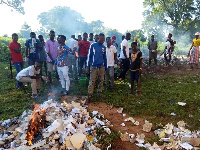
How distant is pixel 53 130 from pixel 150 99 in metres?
3.61

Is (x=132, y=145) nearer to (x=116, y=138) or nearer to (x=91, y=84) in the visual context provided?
(x=116, y=138)

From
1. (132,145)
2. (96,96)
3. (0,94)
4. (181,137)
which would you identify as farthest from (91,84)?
(0,94)

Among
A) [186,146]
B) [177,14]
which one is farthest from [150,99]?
[177,14]

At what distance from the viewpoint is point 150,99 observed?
6098 mm

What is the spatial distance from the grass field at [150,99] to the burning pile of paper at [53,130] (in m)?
1.08

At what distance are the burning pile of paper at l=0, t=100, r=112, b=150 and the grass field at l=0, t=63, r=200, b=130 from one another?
42.4 inches

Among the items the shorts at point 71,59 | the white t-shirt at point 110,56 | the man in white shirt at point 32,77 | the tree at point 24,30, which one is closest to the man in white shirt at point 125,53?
the white t-shirt at point 110,56

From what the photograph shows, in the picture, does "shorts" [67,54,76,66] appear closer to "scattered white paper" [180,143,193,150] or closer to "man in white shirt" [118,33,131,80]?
"man in white shirt" [118,33,131,80]

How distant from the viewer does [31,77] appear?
20.1 feet

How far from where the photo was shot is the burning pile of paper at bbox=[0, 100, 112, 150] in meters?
3.47

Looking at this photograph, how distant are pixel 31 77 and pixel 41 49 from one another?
6.65 feet

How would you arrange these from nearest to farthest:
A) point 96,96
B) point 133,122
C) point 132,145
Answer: point 132,145 → point 133,122 → point 96,96

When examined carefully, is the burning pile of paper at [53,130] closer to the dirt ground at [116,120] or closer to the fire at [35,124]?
the fire at [35,124]

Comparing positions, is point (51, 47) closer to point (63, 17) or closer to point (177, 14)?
point (177, 14)
